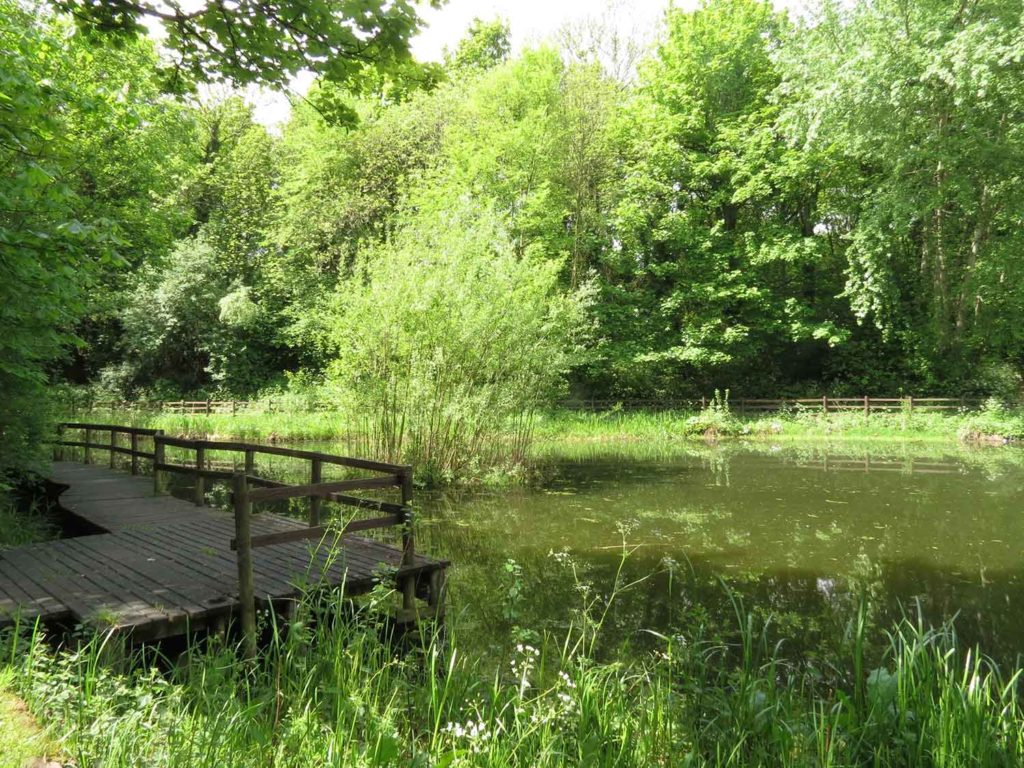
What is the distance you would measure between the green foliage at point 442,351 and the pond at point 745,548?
135 centimetres

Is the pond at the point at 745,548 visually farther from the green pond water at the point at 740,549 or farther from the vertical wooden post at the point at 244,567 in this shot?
the vertical wooden post at the point at 244,567

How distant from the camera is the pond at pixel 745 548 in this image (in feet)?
18.6

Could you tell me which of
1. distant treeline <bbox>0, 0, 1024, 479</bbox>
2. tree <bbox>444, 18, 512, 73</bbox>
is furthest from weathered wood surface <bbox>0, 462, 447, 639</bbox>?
tree <bbox>444, 18, 512, 73</bbox>

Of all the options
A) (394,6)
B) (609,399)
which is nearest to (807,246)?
(609,399)

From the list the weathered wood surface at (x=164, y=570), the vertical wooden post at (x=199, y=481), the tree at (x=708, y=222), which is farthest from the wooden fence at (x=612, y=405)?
the weathered wood surface at (x=164, y=570)

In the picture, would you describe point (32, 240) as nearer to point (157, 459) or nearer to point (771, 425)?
point (157, 459)

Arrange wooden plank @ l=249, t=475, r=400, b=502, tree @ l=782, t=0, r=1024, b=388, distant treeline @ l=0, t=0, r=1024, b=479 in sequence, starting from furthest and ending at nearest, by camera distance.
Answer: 1. tree @ l=782, t=0, r=1024, b=388
2. distant treeline @ l=0, t=0, r=1024, b=479
3. wooden plank @ l=249, t=475, r=400, b=502

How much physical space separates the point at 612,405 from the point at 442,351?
1588 cm

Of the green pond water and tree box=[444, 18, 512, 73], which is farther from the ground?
tree box=[444, 18, 512, 73]

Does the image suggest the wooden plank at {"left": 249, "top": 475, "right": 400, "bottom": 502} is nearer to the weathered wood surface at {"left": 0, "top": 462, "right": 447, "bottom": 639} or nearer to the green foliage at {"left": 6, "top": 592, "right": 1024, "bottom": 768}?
the weathered wood surface at {"left": 0, "top": 462, "right": 447, "bottom": 639}

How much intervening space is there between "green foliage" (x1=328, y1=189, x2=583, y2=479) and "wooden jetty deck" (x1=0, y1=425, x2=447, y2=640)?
178 inches

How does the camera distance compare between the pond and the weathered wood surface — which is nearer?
the weathered wood surface

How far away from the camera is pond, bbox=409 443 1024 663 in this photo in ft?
18.6

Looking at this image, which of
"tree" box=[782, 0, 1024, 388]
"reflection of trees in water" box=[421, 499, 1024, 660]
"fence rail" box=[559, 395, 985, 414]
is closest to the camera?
"reflection of trees in water" box=[421, 499, 1024, 660]
